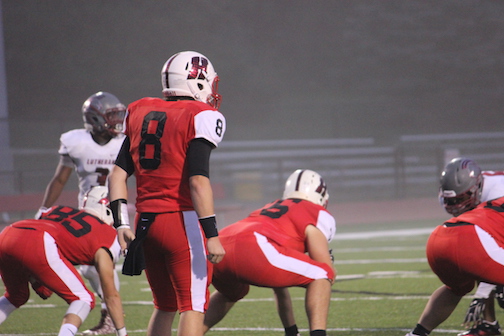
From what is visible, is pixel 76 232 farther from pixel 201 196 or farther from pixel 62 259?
pixel 201 196

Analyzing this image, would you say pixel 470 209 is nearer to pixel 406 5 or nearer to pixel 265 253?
pixel 265 253

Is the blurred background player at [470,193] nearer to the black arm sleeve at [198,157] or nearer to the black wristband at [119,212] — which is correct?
the black arm sleeve at [198,157]

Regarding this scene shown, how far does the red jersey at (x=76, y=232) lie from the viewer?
11.3 ft

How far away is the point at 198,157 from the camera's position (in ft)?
8.54

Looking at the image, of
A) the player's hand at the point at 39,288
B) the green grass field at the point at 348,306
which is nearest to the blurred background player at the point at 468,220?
the green grass field at the point at 348,306

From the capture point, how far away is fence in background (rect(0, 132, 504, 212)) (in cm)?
1420

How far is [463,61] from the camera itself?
19.2 m

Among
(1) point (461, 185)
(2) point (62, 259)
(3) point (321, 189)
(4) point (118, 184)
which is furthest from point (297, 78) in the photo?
(4) point (118, 184)

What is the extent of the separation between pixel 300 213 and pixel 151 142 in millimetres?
1158

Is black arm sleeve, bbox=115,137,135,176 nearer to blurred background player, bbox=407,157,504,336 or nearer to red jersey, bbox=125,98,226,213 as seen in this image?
red jersey, bbox=125,98,226,213

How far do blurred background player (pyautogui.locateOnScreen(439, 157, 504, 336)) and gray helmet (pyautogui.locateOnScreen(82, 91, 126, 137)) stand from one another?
7.57 feet

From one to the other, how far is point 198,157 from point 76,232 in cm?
118

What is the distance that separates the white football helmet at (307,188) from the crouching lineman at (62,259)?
0.98 meters

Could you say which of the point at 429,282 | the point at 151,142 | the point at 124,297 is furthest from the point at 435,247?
the point at 124,297
